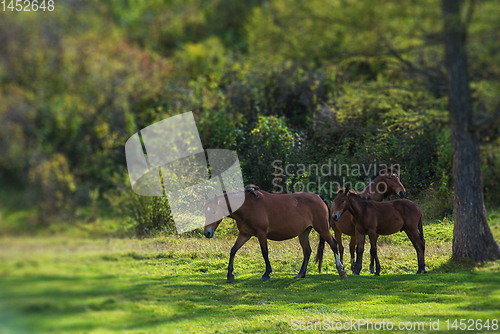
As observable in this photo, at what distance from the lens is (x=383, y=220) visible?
8.12 metres

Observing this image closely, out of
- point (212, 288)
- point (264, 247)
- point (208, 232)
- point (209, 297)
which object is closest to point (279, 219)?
point (264, 247)

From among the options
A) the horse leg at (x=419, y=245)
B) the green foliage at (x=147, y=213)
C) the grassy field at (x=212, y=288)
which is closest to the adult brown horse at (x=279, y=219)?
the grassy field at (x=212, y=288)

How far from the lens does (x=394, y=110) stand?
915cm

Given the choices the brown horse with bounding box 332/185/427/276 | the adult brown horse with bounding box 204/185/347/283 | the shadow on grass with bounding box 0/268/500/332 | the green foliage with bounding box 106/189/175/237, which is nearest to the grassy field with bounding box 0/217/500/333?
the shadow on grass with bounding box 0/268/500/332

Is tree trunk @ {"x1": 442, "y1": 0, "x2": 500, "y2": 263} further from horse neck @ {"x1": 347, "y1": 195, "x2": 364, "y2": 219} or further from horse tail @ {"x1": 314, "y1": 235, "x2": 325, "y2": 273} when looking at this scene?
horse tail @ {"x1": 314, "y1": 235, "x2": 325, "y2": 273}

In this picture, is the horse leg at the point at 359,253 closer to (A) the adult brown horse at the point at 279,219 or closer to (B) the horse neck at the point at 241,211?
(A) the adult brown horse at the point at 279,219

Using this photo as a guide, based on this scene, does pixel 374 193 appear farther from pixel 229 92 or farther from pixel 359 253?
pixel 229 92

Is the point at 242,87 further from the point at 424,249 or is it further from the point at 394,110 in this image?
the point at 424,249

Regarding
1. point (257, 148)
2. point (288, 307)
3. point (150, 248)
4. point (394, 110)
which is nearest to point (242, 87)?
point (257, 148)

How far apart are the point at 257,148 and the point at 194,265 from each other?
3220 mm

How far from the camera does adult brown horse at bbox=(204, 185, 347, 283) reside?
7.71 meters

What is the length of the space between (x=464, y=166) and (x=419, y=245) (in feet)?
5.49

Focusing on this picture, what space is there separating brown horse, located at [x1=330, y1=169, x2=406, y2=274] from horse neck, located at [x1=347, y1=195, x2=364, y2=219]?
436 millimetres

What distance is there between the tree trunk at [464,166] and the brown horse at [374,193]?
1285 millimetres
